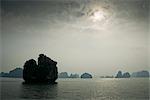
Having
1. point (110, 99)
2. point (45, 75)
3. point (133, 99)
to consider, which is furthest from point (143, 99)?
point (45, 75)

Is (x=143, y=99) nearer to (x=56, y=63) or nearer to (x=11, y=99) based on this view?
(x=11, y=99)

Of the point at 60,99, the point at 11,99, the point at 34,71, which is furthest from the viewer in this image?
the point at 34,71

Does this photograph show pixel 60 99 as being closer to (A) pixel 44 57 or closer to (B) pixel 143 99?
(B) pixel 143 99

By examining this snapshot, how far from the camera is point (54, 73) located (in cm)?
13362

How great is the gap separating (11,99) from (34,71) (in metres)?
72.4

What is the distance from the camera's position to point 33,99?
6203 centimetres

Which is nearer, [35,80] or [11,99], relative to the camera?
[11,99]

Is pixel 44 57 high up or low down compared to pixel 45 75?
up

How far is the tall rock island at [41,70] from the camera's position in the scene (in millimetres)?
131750

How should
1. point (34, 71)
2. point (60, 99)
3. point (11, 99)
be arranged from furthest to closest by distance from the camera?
point (34, 71) < point (60, 99) < point (11, 99)

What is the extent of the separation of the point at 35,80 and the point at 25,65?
8.76 meters

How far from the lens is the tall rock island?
432 feet

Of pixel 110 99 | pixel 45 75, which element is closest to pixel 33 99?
pixel 110 99

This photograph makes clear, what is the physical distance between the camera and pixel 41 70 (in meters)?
133
